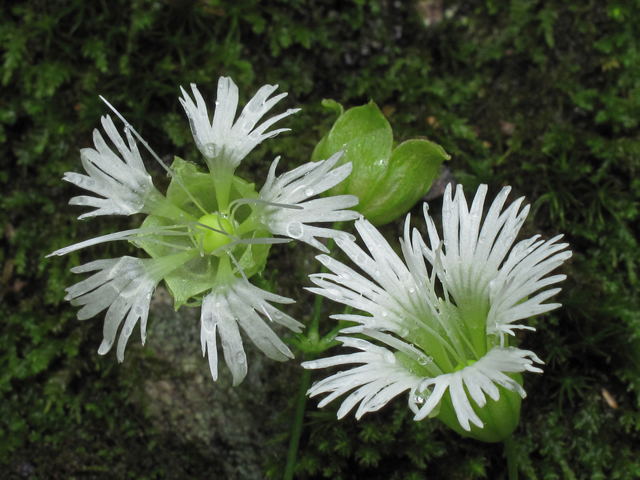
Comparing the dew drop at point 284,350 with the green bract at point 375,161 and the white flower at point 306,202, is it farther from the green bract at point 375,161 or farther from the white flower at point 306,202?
the green bract at point 375,161

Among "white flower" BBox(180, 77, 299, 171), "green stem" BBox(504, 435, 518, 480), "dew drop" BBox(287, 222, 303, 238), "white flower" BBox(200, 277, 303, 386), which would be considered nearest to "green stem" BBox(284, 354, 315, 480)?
"white flower" BBox(200, 277, 303, 386)

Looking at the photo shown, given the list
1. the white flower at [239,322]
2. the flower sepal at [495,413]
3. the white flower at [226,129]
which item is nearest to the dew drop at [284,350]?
the white flower at [239,322]

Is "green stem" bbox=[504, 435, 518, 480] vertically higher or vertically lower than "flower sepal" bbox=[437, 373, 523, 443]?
lower

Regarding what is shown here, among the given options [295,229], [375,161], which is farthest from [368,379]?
[375,161]

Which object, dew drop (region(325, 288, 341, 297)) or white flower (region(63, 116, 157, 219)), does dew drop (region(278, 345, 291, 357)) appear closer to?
dew drop (region(325, 288, 341, 297))

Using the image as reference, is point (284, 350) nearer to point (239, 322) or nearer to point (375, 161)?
point (239, 322)

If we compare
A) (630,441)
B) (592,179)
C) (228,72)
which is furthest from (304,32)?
(630,441)
